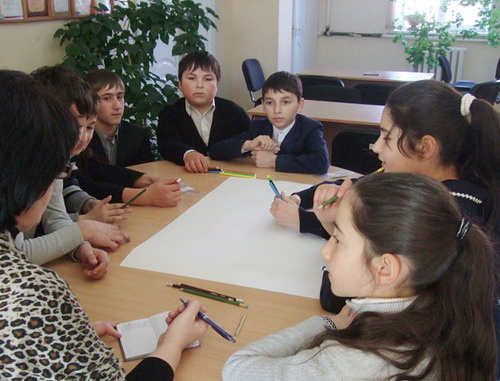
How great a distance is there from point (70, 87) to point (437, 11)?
593 centimetres

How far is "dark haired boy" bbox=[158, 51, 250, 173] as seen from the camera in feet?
7.97

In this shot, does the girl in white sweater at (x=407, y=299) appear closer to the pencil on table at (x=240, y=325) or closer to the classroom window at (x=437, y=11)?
the pencil on table at (x=240, y=325)

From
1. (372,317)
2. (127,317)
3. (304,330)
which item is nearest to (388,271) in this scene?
(372,317)

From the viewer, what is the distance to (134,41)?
128 inches

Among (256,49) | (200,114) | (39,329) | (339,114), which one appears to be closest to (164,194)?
(200,114)

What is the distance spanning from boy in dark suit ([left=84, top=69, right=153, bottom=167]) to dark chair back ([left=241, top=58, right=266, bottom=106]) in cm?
270

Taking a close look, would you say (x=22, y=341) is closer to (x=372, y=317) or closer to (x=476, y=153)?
(x=372, y=317)

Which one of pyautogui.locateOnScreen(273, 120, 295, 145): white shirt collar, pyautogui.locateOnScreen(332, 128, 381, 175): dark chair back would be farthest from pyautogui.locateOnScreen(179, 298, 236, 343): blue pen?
pyautogui.locateOnScreen(332, 128, 381, 175): dark chair back

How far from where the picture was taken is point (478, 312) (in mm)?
842

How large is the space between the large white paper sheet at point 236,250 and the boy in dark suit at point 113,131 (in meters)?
0.78

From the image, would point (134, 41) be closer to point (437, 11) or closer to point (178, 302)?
point (178, 302)

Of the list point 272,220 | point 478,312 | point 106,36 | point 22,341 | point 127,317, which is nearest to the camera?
point 22,341

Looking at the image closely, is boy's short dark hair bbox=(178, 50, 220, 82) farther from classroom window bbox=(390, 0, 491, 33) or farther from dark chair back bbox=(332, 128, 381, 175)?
classroom window bbox=(390, 0, 491, 33)

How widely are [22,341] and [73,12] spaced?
2.74 meters
